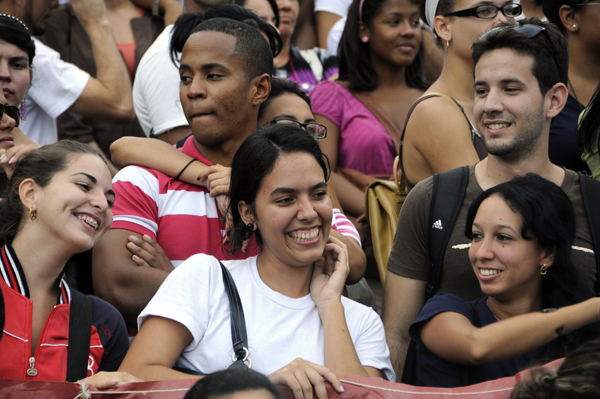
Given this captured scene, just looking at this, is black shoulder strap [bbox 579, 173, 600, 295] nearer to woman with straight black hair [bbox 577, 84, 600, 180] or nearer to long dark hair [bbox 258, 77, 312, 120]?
woman with straight black hair [bbox 577, 84, 600, 180]

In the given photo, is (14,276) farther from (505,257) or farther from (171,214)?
(505,257)

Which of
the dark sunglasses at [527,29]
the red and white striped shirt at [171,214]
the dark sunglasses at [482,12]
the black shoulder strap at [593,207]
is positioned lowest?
the red and white striped shirt at [171,214]

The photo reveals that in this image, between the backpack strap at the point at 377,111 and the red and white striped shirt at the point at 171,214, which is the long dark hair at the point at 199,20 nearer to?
the backpack strap at the point at 377,111

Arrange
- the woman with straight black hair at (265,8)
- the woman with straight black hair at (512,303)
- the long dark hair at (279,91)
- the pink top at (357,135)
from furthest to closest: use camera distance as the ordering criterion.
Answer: the woman with straight black hair at (265,8), the pink top at (357,135), the long dark hair at (279,91), the woman with straight black hair at (512,303)

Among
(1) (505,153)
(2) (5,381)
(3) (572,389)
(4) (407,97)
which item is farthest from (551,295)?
(4) (407,97)

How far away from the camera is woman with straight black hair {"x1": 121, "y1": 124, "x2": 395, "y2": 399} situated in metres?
2.54

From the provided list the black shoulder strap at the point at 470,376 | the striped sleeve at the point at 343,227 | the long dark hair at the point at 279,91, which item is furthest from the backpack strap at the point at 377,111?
the black shoulder strap at the point at 470,376

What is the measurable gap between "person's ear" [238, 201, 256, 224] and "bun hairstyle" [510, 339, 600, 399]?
1.39 meters

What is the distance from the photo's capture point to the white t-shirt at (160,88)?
4.37 m

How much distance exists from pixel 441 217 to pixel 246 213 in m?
0.84

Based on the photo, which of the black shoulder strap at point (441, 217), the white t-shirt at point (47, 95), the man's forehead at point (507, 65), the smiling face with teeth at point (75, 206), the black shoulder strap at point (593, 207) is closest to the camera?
the smiling face with teeth at point (75, 206)

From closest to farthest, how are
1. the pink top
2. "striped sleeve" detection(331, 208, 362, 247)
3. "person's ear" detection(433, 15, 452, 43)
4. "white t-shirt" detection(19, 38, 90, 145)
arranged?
"striped sleeve" detection(331, 208, 362, 247)
"person's ear" detection(433, 15, 452, 43)
"white t-shirt" detection(19, 38, 90, 145)
the pink top

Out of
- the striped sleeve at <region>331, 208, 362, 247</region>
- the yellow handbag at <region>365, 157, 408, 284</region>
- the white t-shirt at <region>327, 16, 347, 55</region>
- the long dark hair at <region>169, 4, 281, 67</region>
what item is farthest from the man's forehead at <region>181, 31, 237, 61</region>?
the white t-shirt at <region>327, 16, 347, 55</region>

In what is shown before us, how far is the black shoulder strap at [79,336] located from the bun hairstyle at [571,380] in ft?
5.06
